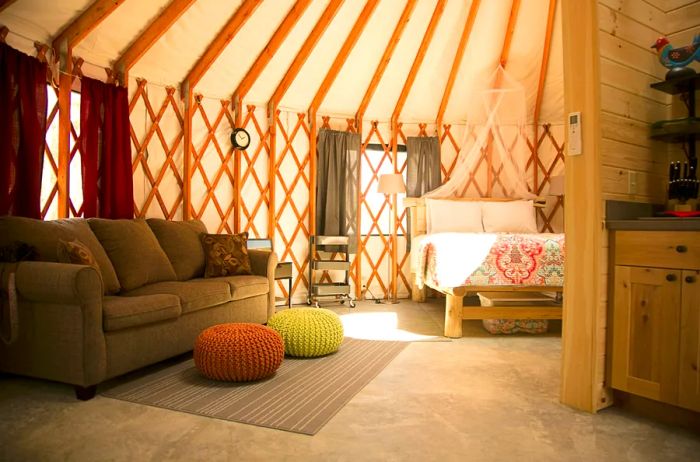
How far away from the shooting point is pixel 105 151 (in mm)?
3488

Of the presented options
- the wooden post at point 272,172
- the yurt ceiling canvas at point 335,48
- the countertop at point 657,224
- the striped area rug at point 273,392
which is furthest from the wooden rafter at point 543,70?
the striped area rug at point 273,392

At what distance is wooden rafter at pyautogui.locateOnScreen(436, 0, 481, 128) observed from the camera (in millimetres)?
4305

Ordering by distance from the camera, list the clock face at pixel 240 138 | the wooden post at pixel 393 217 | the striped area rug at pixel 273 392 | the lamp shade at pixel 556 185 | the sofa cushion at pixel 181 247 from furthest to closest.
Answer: the wooden post at pixel 393 217
the lamp shade at pixel 556 185
the clock face at pixel 240 138
the sofa cushion at pixel 181 247
the striped area rug at pixel 273 392

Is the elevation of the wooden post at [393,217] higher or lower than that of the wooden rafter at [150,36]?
lower

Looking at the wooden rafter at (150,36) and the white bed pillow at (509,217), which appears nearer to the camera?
the wooden rafter at (150,36)

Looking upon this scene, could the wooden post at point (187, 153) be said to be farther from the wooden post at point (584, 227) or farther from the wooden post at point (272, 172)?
the wooden post at point (584, 227)

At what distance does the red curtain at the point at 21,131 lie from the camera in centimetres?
276

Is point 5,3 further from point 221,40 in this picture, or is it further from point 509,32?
point 509,32

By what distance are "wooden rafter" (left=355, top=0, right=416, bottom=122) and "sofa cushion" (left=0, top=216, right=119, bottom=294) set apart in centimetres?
305

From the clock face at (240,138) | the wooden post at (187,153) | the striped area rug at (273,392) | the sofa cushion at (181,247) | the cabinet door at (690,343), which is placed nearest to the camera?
the cabinet door at (690,343)

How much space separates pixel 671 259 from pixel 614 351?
0.44 meters

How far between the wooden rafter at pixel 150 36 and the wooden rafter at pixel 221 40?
1.42 ft

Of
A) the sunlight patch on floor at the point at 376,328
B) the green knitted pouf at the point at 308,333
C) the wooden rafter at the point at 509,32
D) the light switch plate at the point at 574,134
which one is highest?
the wooden rafter at the point at 509,32


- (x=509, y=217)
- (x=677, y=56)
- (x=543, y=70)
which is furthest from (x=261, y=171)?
(x=677, y=56)
